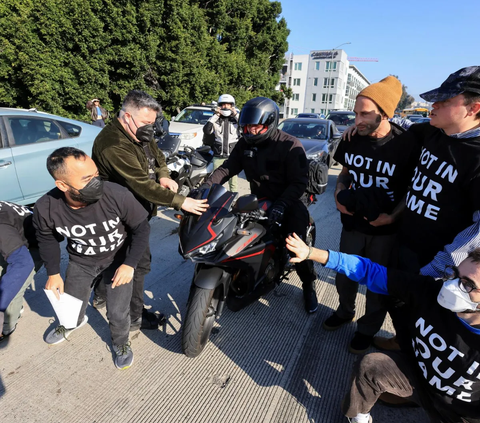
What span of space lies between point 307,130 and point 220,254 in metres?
7.16

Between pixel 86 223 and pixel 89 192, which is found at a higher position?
pixel 89 192

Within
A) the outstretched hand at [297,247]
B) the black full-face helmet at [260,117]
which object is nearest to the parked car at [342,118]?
the black full-face helmet at [260,117]

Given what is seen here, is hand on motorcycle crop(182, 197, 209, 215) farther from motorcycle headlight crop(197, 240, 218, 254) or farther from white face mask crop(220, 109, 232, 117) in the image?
white face mask crop(220, 109, 232, 117)

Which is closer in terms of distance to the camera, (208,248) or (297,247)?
(297,247)

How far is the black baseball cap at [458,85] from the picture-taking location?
151 centimetres

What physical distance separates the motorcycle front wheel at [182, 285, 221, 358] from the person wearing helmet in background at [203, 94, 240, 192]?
11.6 ft

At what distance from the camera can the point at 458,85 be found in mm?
1551

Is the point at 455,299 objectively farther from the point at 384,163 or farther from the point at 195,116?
the point at 195,116

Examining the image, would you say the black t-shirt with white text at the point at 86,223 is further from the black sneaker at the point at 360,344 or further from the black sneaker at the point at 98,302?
the black sneaker at the point at 360,344

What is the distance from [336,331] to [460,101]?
1969 millimetres

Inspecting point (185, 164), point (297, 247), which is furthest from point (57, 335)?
point (185, 164)

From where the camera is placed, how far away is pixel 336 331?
8.74ft

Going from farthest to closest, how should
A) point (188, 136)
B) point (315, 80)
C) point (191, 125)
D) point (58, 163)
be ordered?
1. point (315, 80)
2. point (191, 125)
3. point (188, 136)
4. point (58, 163)

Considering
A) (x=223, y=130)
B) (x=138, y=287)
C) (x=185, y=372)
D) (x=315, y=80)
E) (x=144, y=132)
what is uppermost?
(x=315, y=80)
